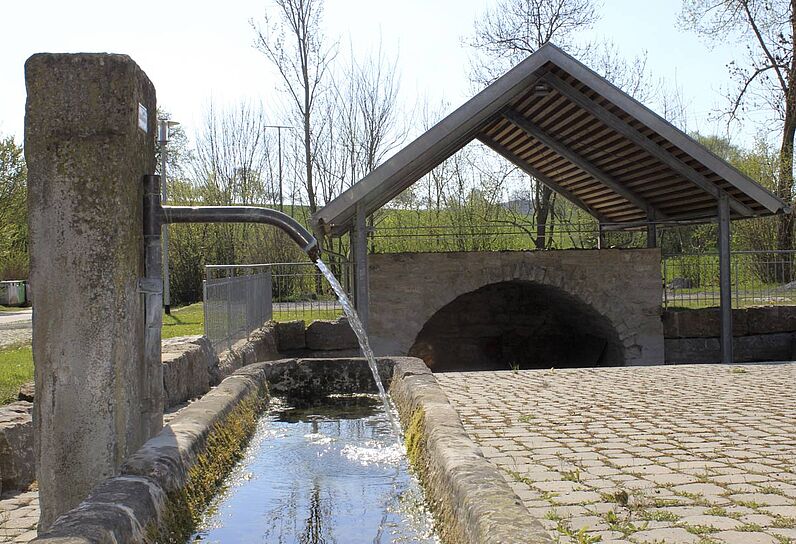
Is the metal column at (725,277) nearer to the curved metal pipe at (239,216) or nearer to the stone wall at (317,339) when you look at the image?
the stone wall at (317,339)

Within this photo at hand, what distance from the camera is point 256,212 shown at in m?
4.51

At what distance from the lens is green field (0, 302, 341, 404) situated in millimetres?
7086

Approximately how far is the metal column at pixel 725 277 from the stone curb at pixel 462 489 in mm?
8645

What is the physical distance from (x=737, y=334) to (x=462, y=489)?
1243 centimetres

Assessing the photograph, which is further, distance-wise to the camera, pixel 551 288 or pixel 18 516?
pixel 551 288

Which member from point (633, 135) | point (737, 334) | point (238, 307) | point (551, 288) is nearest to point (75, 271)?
point (238, 307)

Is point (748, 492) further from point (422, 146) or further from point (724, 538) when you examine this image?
point (422, 146)

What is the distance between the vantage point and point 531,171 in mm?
16266

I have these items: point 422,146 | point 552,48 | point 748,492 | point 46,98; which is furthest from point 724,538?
point 552,48

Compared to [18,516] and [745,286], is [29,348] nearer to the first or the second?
[18,516]

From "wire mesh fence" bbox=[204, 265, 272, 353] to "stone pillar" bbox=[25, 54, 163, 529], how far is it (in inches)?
197

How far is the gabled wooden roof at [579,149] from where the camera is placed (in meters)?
11.9

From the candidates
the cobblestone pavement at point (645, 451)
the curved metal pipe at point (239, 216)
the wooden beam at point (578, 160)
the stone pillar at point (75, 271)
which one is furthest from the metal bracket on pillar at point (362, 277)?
the stone pillar at point (75, 271)

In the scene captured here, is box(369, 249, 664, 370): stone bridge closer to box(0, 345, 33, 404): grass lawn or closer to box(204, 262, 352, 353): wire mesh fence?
box(204, 262, 352, 353): wire mesh fence
